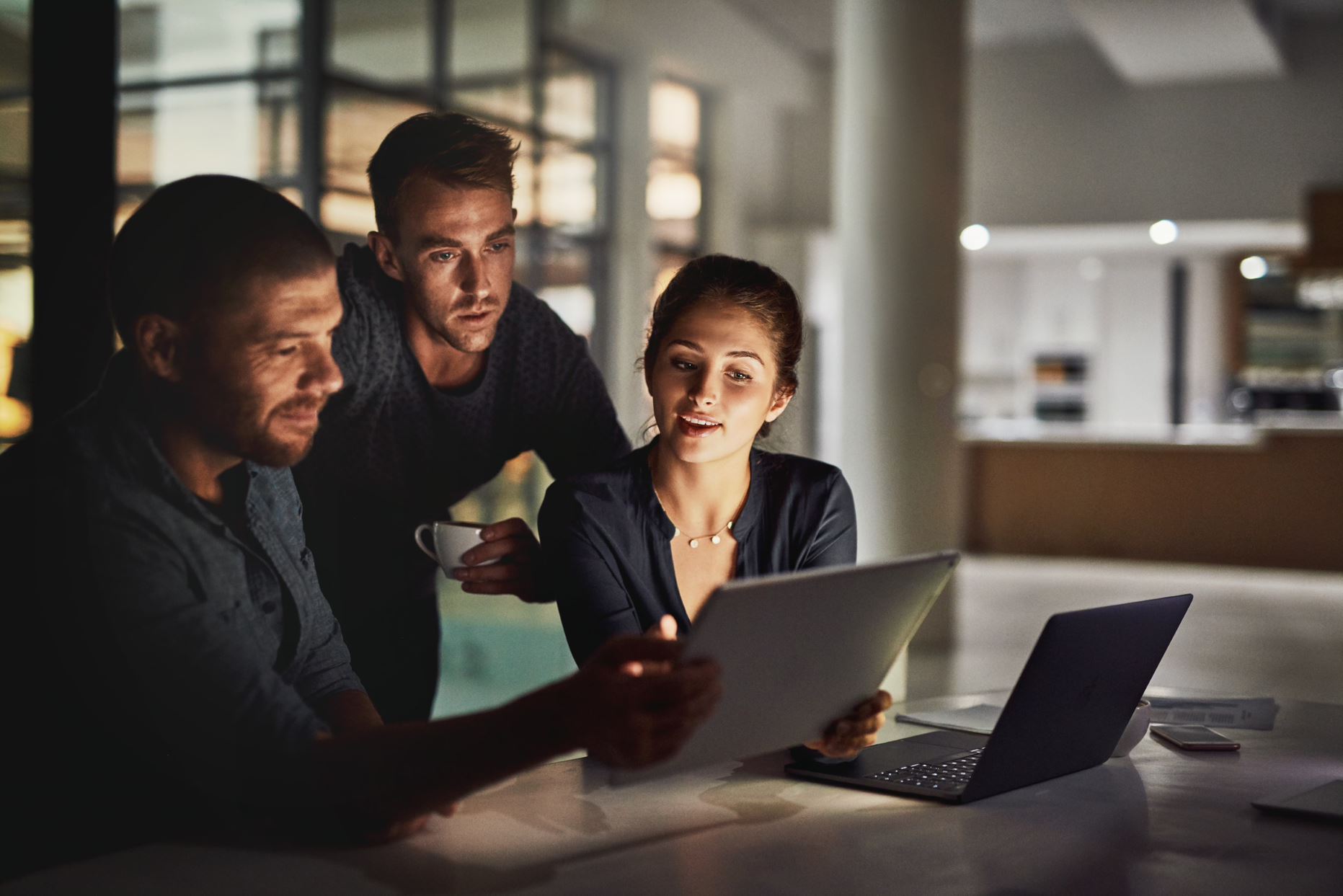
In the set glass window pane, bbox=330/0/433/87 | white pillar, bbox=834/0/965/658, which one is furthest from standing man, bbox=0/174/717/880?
glass window pane, bbox=330/0/433/87

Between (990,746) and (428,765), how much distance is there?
606 millimetres

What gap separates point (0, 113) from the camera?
202cm

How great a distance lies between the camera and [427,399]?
2164mm

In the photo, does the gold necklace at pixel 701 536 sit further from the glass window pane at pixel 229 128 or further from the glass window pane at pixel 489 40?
the glass window pane at pixel 489 40

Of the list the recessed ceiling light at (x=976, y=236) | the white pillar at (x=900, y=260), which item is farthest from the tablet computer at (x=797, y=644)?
the recessed ceiling light at (x=976, y=236)

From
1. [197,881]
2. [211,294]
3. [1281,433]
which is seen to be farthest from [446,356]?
[1281,433]

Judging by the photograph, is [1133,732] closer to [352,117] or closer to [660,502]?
[660,502]

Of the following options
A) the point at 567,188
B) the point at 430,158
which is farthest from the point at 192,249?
the point at 567,188

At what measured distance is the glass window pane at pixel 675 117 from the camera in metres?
10.7

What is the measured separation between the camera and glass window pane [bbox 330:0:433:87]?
24.8 ft

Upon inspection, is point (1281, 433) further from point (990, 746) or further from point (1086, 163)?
point (990, 746)

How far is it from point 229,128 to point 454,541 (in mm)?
5368

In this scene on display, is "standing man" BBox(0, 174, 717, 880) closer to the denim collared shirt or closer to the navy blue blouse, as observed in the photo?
the denim collared shirt

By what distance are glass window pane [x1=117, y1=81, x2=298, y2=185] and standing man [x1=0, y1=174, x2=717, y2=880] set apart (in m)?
4.85
